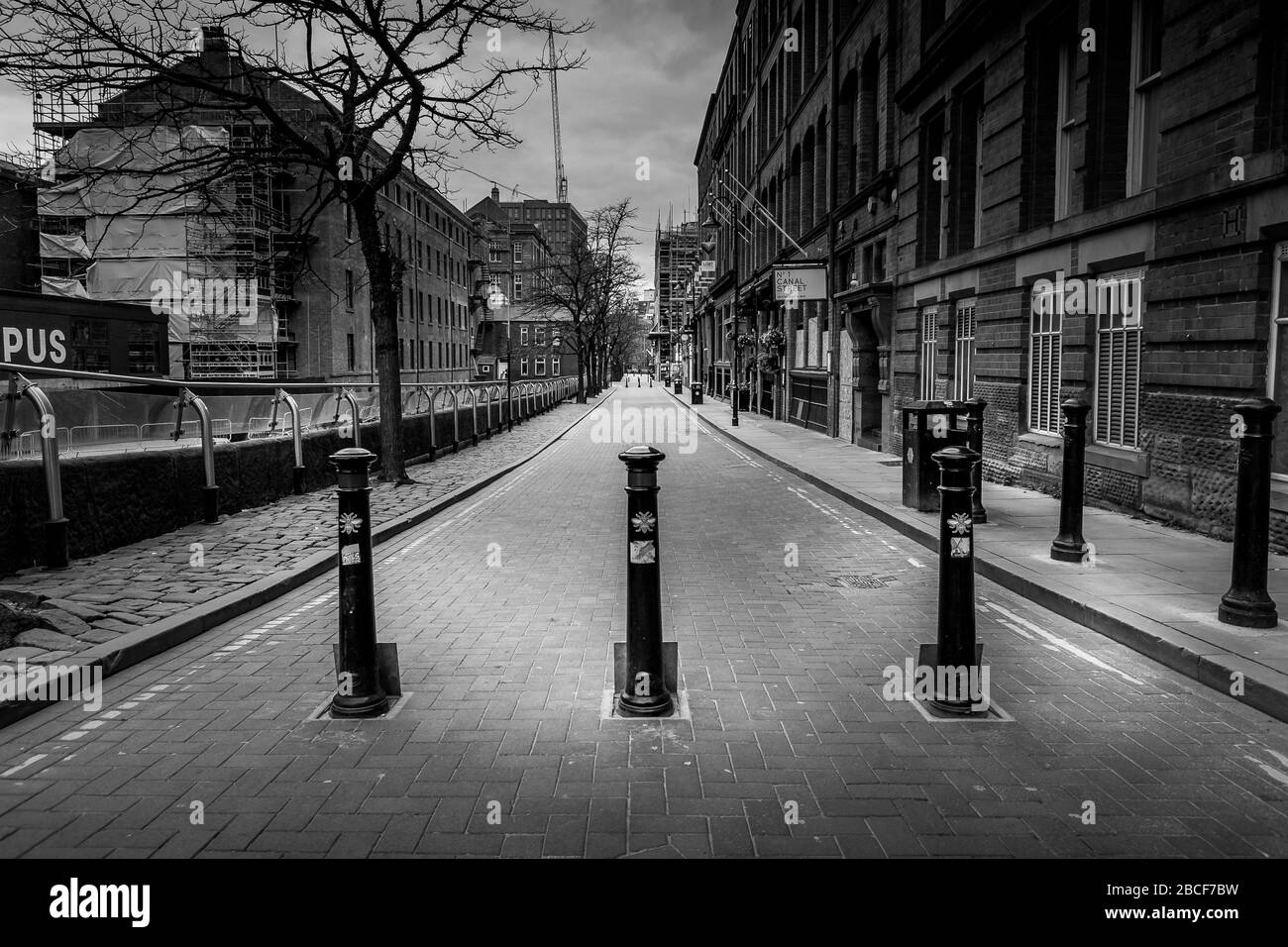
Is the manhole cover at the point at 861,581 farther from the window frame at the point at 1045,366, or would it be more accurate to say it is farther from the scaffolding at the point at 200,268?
the scaffolding at the point at 200,268

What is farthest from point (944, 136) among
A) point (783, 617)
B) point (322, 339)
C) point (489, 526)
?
point (322, 339)

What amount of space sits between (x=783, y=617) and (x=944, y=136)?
13087 millimetres

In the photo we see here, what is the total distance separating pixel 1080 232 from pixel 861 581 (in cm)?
617

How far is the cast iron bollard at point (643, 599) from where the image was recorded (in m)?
4.66

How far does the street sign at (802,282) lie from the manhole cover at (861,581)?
56.7 ft

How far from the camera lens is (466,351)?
78688mm

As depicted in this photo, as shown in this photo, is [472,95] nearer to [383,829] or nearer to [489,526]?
[489,526]

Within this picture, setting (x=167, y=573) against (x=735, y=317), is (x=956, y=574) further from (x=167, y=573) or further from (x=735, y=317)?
(x=735, y=317)

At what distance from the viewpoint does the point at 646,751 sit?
418cm

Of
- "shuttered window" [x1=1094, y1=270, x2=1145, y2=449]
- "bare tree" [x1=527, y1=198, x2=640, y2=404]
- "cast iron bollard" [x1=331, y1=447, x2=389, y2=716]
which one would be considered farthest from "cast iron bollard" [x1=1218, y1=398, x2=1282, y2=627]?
"bare tree" [x1=527, y1=198, x2=640, y2=404]

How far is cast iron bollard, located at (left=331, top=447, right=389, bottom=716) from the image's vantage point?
470 centimetres

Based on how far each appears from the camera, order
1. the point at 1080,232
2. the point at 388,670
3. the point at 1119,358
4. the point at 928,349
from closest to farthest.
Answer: the point at 388,670, the point at 1119,358, the point at 1080,232, the point at 928,349

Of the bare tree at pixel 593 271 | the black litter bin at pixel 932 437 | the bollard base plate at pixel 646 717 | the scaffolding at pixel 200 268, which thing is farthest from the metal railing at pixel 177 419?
the bare tree at pixel 593 271

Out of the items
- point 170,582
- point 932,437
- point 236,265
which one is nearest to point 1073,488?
point 932,437
